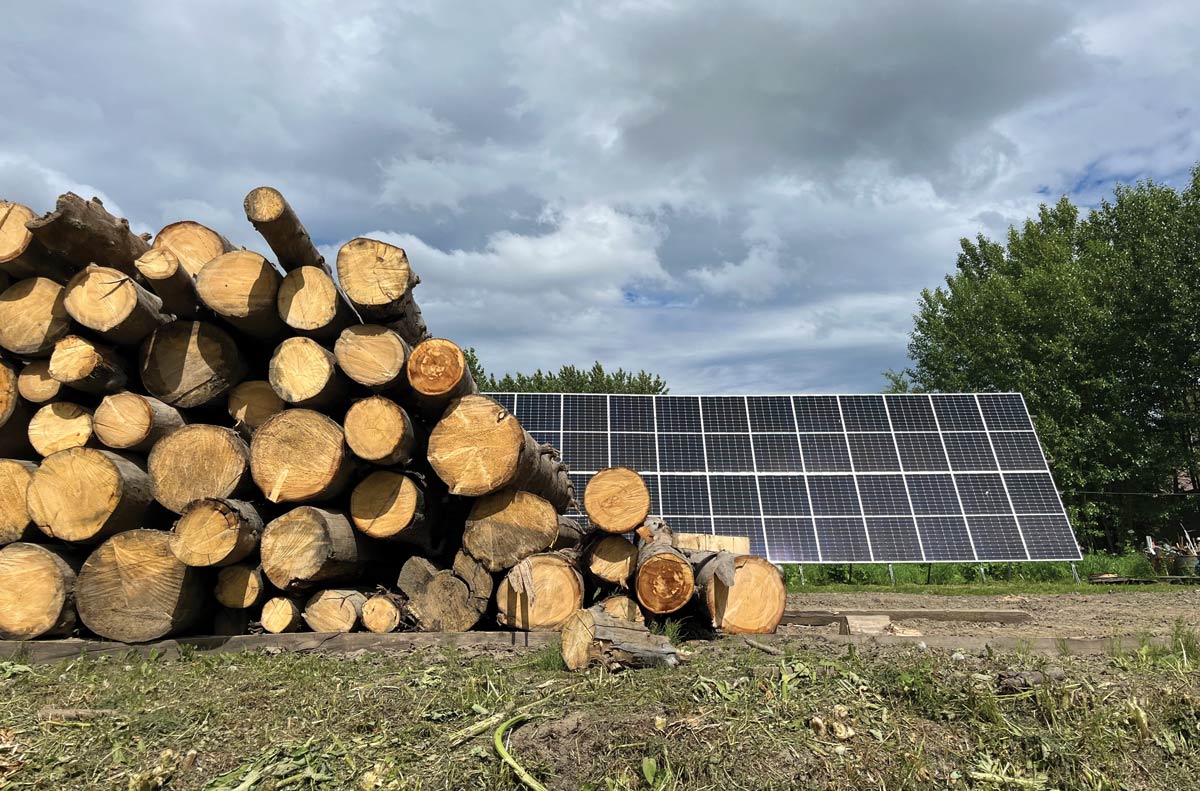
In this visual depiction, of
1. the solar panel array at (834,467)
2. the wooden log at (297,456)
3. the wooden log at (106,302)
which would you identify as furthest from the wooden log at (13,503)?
the solar panel array at (834,467)

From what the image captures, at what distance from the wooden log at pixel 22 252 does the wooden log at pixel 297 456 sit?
227cm

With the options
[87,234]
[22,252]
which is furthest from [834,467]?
[22,252]

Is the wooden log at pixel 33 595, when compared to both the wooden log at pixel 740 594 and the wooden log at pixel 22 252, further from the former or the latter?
the wooden log at pixel 740 594

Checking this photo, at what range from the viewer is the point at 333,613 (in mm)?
5145

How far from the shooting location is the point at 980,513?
13422 millimetres

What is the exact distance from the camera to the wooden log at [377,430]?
4957mm

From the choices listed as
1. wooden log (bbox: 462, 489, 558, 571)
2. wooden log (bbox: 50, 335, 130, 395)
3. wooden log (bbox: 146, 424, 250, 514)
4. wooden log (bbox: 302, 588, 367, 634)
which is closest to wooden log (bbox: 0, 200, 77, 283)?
wooden log (bbox: 50, 335, 130, 395)

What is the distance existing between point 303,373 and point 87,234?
2064 mm

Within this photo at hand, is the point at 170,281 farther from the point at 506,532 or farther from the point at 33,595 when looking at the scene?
the point at 506,532

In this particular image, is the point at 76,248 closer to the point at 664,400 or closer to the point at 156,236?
the point at 156,236

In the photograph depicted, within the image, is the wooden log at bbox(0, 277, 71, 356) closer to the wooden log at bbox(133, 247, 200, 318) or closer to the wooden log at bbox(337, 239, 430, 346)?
the wooden log at bbox(133, 247, 200, 318)

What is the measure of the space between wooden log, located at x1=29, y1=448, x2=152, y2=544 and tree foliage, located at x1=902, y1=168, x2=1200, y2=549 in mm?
25060

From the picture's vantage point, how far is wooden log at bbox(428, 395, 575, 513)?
5113mm

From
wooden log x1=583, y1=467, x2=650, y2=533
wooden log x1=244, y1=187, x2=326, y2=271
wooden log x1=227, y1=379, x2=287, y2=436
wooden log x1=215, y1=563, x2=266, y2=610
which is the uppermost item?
wooden log x1=244, y1=187, x2=326, y2=271
